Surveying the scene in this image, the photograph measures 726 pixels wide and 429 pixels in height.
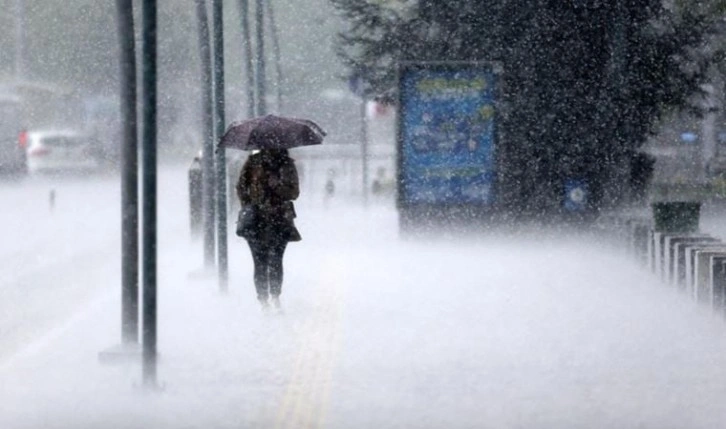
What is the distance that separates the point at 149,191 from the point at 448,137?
50.0ft

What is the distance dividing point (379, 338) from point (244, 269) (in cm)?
752

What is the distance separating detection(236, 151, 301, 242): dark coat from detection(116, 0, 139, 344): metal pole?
3.42m

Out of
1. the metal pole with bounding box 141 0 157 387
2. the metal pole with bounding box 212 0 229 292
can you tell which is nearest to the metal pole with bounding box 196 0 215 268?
the metal pole with bounding box 212 0 229 292

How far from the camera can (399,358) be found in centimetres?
1322

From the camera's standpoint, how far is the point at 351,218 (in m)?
34.3

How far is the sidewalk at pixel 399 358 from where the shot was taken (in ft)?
34.9

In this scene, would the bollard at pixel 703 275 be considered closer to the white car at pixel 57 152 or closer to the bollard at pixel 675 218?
the bollard at pixel 675 218

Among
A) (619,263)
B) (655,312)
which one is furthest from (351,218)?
A: (655,312)

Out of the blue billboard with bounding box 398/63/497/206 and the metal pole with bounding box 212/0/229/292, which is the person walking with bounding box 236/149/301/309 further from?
the blue billboard with bounding box 398/63/497/206

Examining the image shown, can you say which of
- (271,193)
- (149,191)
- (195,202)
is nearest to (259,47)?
(195,202)

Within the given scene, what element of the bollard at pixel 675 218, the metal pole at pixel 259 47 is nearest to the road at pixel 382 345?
the bollard at pixel 675 218

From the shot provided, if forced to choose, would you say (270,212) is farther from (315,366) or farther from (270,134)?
(315,366)

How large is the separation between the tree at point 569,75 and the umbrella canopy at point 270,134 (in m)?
12.6

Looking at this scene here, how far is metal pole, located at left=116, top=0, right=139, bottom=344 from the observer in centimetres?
1270
